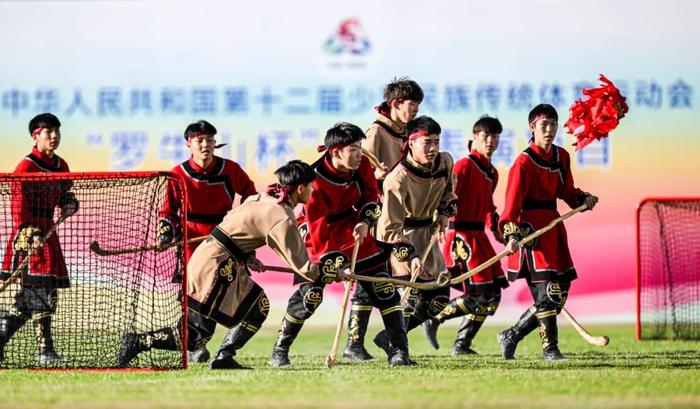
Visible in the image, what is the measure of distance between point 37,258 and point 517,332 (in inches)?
123

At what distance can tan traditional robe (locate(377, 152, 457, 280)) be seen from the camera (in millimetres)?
8453

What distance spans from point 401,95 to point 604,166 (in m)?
4.05

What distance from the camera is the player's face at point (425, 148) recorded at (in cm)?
834

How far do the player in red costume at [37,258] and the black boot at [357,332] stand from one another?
1.86m

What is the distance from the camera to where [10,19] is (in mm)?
12797

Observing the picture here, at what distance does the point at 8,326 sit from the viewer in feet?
28.7

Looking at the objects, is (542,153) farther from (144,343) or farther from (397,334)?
(144,343)

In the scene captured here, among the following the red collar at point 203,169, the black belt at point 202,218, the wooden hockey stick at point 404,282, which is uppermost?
the red collar at point 203,169

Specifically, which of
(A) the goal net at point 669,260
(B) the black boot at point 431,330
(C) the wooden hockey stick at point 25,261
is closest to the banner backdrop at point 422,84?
(A) the goal net at point 669,260

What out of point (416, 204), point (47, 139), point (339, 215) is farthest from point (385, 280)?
point (47, 139)

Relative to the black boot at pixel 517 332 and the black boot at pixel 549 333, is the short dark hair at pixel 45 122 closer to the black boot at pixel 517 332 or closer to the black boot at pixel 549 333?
the black boot at pixel 517 332

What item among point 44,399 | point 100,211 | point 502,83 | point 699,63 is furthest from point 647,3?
point 44,399

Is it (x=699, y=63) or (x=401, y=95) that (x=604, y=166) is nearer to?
(x=699, y=63)

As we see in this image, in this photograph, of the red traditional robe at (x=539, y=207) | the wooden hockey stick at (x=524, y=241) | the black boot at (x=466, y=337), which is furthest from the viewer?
the black boot at (x=466, y=337)
